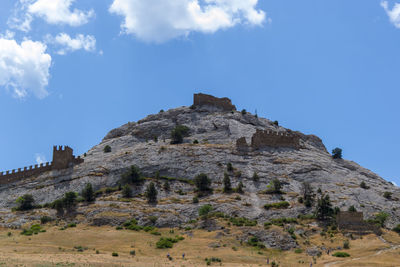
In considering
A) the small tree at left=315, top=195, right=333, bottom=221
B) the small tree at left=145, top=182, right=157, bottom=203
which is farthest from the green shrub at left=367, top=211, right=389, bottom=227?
the small tree at left=145, top=182, right=157, bottom=203

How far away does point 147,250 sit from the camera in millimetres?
46062

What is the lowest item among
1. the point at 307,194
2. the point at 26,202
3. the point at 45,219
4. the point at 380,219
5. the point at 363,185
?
the point at 380,219

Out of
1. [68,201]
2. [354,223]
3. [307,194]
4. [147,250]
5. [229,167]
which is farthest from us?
[229,167]

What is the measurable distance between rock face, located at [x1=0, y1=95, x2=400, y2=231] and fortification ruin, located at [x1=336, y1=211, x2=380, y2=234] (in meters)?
5.94

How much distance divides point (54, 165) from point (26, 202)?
1627 centimetres

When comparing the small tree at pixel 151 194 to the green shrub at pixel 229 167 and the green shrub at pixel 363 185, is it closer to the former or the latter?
the green shrub at pixel 229 167

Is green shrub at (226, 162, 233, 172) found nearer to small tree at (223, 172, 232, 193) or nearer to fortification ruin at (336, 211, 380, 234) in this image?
small tree at (223, 172, 232, 193)

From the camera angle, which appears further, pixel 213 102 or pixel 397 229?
pixel 213 102

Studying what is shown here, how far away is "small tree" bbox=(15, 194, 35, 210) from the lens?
217 ft

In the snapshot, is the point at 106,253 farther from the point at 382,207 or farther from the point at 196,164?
the point at 382,207

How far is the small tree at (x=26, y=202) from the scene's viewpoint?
66062mm

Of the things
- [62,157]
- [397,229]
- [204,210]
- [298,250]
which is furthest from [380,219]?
[62,157]

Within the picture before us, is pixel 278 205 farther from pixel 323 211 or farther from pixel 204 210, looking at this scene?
pixel 204 210

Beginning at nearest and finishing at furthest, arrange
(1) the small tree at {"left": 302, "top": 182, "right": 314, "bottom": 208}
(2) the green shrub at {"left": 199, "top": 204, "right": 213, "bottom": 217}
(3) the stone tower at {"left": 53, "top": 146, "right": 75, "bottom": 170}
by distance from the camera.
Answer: (2) the green shrub at {"left": 199, "top": 204, "right": 213, "bottom": 217}
(1) the small tree at {"left": 302, "top": 182, "right": 314, "bottom": 208}
(3) the stone tower at {"left": 53, "top": 146, "right": 75, "bottom": 170}
